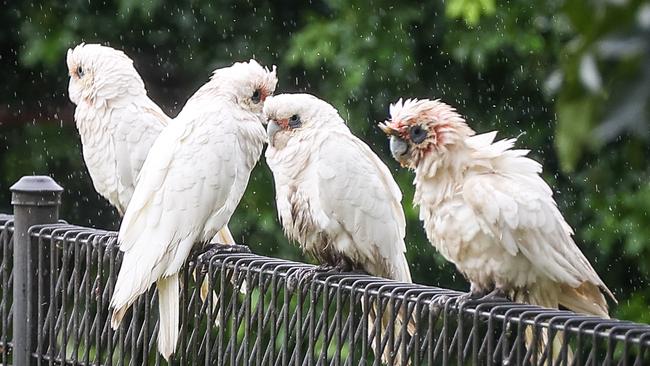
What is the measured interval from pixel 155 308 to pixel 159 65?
10.2 feet

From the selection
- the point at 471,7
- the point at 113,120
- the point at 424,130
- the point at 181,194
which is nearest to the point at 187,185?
the point at 181,194

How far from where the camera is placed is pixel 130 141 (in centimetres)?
391

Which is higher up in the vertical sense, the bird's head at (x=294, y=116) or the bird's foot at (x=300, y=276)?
the bird's head at (x=294, y=116)

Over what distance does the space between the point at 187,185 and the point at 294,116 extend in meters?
0.38

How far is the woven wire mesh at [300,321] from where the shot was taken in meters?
1.85

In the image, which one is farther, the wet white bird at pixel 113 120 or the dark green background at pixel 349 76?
the dark green background at pixel 349 76

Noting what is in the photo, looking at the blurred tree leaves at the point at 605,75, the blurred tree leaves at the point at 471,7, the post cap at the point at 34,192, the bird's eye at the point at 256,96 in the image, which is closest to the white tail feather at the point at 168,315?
the post cap at the point at 34,192

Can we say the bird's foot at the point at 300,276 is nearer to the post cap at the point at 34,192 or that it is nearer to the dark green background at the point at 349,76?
the post cap at the point at 34,192

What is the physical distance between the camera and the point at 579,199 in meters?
5.73

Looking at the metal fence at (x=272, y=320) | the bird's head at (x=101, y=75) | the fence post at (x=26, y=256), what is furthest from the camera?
the bird's head at (x=101, y=75)

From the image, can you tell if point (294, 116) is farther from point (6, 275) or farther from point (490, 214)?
point (6, 275)

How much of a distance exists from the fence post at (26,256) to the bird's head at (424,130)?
1.13 m

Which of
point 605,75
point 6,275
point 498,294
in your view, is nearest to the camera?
point 605,75

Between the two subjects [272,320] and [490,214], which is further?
[490,214]
